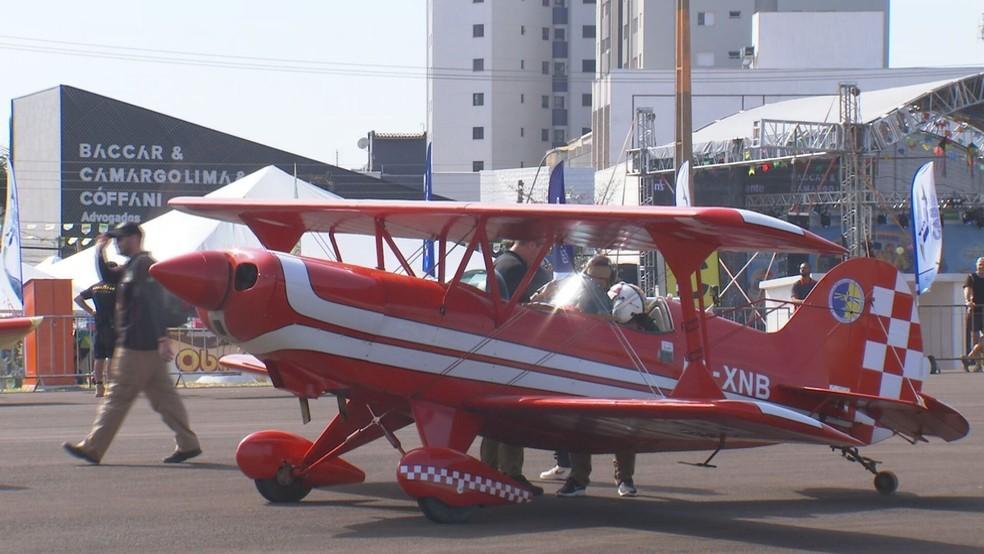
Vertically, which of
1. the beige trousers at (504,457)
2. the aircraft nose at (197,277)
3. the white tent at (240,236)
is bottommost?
the beige trousers at (504,457)

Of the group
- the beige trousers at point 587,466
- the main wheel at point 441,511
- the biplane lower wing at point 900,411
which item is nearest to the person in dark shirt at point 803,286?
the biplane lower wing at point 900,411

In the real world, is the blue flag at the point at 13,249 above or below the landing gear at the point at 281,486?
above

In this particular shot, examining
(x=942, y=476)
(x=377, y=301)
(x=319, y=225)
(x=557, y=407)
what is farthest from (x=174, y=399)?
(x=942, y=476)

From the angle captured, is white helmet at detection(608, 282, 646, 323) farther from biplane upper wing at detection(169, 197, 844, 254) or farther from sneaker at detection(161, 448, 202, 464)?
sneaker at detection(161, 448, 202, 464)

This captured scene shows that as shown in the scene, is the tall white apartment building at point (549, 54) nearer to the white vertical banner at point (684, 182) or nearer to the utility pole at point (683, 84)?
the utility pole at point (683, 84)

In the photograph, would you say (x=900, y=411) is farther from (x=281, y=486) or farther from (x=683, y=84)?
(x=683, y=84)

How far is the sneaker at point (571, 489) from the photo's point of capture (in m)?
9.07

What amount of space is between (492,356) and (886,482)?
9.93 feet

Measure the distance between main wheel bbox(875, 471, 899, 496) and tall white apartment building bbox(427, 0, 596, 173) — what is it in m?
87.3

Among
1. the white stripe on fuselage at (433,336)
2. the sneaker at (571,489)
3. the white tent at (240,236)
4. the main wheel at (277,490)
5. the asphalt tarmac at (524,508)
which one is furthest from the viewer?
the white tent at (240,236)

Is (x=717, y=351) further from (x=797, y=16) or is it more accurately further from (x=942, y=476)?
(x=797, y=16)

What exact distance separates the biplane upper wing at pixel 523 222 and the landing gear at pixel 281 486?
1768 millimetres

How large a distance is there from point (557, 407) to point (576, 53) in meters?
98.1

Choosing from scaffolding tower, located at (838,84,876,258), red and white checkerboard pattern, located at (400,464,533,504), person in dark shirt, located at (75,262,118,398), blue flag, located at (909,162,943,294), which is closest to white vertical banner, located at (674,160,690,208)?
blue flag, located at (909,162,943,294)
